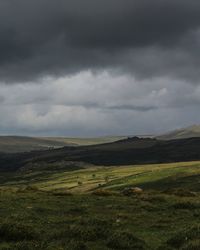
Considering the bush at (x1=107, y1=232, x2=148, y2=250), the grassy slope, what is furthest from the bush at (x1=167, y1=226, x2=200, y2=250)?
the bush at (x1=107, y1=232, x2=148, y2=250)

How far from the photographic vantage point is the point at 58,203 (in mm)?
46938

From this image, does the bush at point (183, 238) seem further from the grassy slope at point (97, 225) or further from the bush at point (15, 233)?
the bush at point (15, 233)

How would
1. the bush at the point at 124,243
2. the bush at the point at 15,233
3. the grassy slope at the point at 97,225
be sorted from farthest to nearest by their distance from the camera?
the bush at the point at 15,233
the grassy slope at the point at 97,225
the bush at the point at 124,243

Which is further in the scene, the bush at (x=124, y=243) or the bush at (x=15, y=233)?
the bush at (x=15, y=233)

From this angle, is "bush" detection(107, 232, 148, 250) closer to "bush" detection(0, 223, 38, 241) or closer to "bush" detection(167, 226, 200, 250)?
"bush" detection(167, 226, 200, 250)

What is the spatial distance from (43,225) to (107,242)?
8.92 m

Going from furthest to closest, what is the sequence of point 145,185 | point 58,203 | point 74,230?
point 145,185, point 58,203, point 74,230

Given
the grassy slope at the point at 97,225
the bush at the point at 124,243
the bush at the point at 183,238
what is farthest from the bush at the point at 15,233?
the bush at the point at 183,238

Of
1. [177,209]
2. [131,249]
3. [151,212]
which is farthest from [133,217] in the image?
[131,249]

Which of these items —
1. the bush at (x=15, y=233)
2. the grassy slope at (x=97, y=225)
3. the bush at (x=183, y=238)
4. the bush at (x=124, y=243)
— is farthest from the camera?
the bush at (x=15, y=233)

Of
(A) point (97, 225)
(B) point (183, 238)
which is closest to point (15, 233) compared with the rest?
(A) point (97, 225)

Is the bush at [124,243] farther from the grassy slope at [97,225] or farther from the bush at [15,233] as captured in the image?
the bush at [15,233]

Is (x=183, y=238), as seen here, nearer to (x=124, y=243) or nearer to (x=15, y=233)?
(x=124, y=243)

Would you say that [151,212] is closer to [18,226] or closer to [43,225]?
[43,225]
